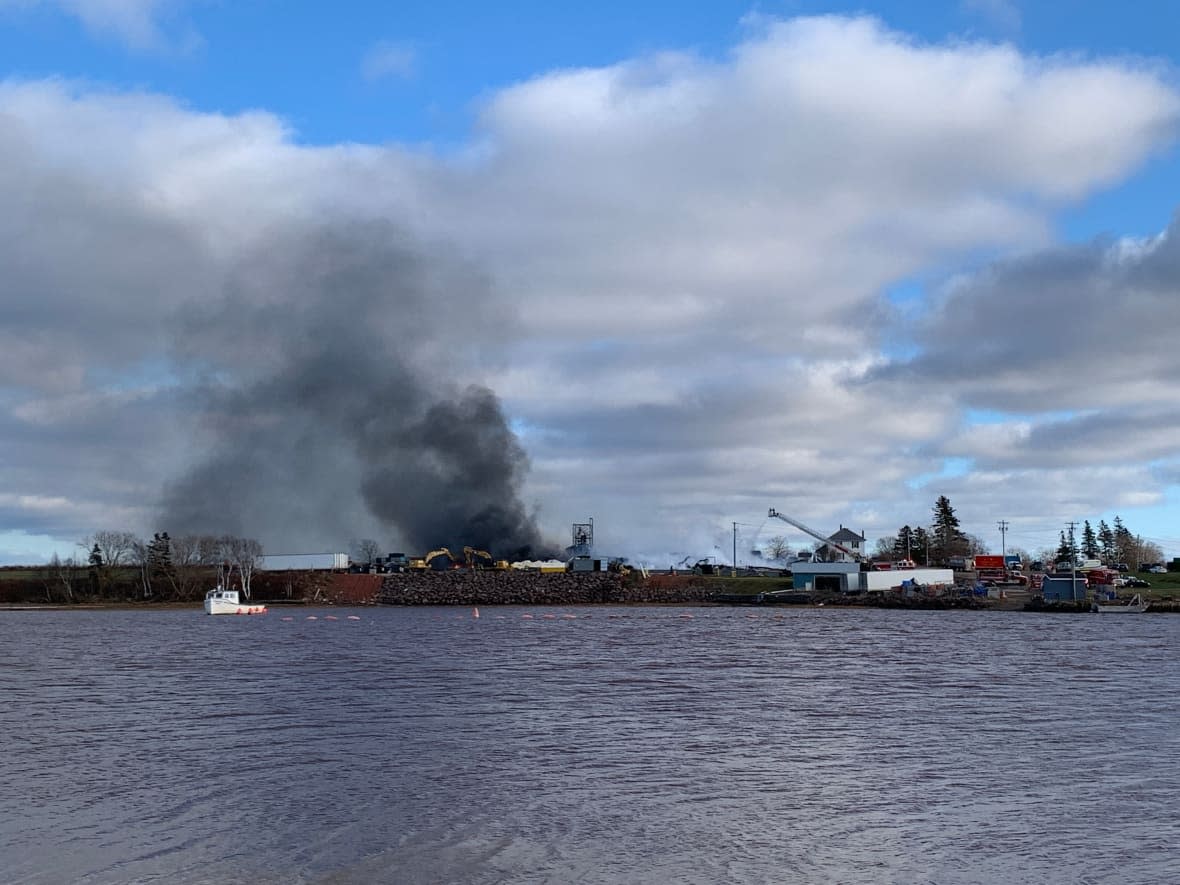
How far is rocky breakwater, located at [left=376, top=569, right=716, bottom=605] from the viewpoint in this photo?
158000mm

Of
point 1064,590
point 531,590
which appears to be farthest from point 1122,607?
point 531,590

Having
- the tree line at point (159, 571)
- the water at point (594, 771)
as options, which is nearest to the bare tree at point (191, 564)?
the tree line at point (159, 571)

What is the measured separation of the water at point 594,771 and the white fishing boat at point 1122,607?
53.8 metres

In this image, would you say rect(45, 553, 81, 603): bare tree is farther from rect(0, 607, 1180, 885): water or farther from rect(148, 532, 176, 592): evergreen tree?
rect(0, 607, 1180, 885): water

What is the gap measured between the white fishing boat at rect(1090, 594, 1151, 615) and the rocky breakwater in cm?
5334

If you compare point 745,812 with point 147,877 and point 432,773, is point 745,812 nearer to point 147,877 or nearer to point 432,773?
point 432,773

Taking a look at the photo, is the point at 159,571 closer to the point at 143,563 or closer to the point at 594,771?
the point at 143,563

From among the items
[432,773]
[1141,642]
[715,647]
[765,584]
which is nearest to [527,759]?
[432,773]

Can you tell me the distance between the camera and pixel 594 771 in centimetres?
2698

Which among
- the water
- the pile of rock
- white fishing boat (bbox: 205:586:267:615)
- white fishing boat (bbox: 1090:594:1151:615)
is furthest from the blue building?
white fishing boat (bbox: 205:586:267:615)

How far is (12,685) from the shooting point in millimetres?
50062

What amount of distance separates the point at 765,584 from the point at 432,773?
136451 mm

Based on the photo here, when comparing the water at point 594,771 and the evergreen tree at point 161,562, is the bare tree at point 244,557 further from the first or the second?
the water at point 594,771

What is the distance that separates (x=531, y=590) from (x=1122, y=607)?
82915mm
